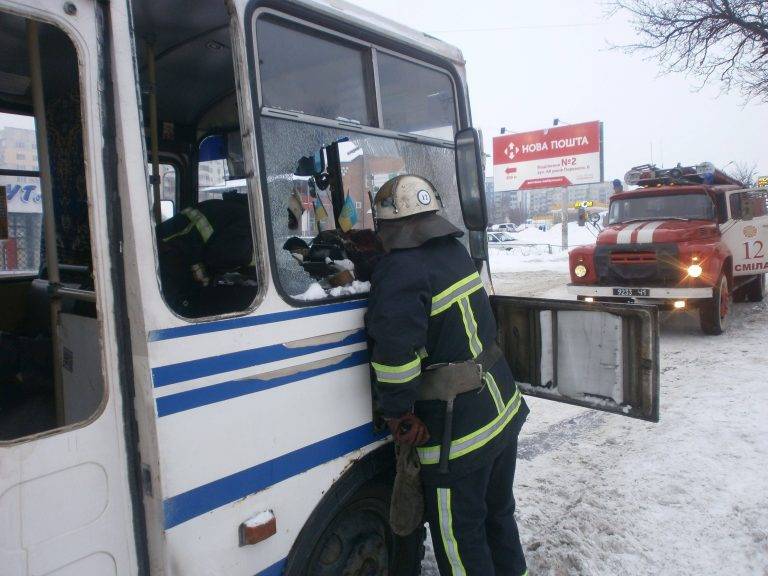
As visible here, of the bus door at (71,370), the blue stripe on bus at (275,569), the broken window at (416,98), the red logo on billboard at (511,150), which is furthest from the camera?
the red logo on billboard at (511,150)

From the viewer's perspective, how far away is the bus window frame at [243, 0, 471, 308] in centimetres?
187

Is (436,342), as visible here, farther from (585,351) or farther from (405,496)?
(585,351)

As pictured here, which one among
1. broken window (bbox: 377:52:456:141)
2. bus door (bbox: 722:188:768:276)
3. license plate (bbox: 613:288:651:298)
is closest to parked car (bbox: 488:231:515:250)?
bus door (bbox: 722:188:768:276)

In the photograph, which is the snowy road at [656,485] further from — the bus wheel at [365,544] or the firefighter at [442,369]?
the firefighter at [442,369]

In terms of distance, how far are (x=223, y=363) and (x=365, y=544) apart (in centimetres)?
116

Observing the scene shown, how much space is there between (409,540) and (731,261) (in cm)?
824

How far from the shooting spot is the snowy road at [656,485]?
300cm

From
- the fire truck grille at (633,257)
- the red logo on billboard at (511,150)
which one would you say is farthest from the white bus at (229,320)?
the red logo on billboard at (511,150)

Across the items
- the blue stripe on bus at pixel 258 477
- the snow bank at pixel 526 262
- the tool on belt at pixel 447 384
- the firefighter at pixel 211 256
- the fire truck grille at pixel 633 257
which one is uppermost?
the firefighter at pixel 211 256

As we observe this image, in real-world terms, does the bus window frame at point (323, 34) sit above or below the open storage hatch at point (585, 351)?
above

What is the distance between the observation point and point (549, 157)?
96.7 ft

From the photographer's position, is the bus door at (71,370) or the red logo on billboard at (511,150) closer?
the bus door at (71,370)

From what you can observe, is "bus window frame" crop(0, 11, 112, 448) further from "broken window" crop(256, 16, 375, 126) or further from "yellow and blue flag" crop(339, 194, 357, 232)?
"yellow and blue flag" crop(339, 194, 357, 232)

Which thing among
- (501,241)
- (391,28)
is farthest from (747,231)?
(501,241)
